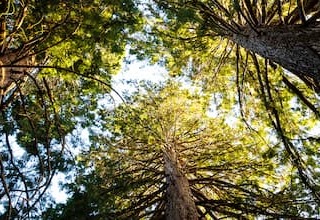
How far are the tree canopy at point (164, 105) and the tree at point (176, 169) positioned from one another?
26mm

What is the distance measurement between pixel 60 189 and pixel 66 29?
2225 mm

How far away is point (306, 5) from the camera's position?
5.29m

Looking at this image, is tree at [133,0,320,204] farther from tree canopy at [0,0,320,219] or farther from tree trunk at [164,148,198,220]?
tree trunk at [164,148,198,220]

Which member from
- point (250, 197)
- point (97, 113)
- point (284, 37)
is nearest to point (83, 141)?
point (97, 113)

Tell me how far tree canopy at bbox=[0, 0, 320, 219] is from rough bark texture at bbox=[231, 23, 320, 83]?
0.05ft

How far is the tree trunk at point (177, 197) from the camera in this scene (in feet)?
14.2

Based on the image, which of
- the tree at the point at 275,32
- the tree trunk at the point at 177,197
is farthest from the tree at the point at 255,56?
the tree trunk at the point at 177,197

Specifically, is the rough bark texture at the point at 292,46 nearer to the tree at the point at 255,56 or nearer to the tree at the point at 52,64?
the tree at the point at 255,56

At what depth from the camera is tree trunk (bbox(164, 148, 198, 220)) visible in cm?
433

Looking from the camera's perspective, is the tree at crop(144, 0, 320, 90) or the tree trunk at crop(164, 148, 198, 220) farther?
the tree trunk at crop(164, 148, 198, 220)

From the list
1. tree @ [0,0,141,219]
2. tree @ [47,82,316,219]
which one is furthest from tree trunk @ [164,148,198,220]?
tree @ [0,0,141,219]

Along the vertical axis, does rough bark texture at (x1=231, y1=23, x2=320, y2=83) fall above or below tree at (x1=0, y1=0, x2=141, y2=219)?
below

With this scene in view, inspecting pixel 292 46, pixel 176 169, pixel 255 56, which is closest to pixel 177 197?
pixel 176 169

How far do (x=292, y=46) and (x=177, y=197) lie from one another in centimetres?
239
